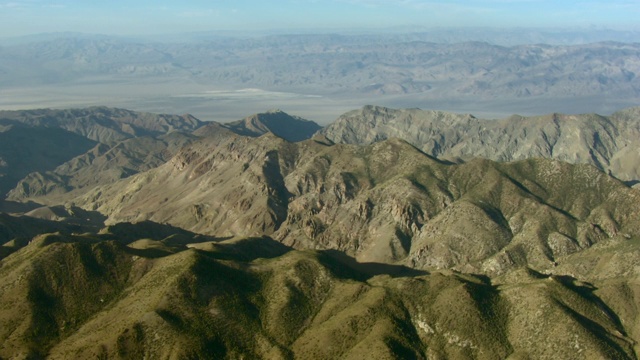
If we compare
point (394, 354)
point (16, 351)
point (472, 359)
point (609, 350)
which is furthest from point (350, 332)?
point (16, 351)

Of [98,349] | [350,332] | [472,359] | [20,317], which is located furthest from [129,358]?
[472,359]

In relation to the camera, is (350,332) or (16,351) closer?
(16,351)

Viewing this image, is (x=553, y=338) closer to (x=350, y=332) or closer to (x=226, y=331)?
(x=350, y=332)

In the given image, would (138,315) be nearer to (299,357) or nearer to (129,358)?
(129,358)

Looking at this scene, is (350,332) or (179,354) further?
(350,332)

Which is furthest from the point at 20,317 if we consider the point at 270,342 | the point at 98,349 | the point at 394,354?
the point at 394,354

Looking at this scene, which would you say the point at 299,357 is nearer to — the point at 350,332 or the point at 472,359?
the point at 350,332

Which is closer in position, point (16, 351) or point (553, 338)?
point (16, 351)
